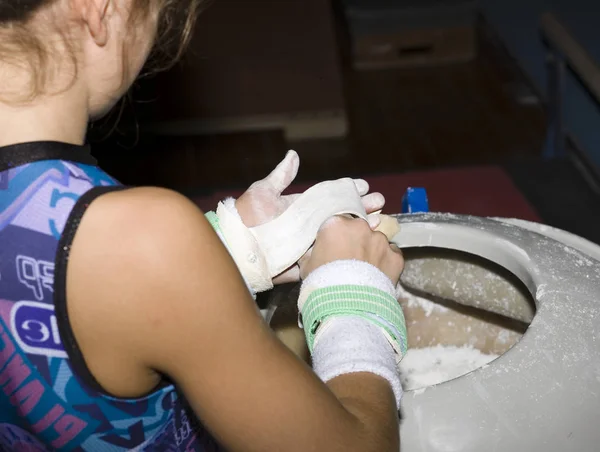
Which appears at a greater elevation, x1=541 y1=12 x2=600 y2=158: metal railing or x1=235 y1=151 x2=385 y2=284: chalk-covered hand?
x1=235 y1=151 x2=385 y2=284: chalk-covered hand

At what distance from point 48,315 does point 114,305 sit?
0.06 meters

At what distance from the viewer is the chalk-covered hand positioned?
77 cm

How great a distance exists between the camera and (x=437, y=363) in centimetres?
110

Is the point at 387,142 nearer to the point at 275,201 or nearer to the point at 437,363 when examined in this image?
the point at 437,363

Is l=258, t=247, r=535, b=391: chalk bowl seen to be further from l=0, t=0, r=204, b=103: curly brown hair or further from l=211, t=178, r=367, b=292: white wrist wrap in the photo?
l=0, t=0, r=204, b=103: curly brown hair

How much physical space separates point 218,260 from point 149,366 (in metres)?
0.10

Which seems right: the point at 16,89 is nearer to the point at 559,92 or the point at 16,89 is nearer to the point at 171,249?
the point at 171,249

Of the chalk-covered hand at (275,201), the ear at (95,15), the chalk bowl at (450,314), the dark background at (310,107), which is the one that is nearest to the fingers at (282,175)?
the chalk-covered hand at (275,201)

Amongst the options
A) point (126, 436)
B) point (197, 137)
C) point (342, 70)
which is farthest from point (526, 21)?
point (126, 436)

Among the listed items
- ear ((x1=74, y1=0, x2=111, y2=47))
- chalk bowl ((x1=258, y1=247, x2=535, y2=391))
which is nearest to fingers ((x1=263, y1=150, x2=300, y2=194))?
chalk bowl ((x1=258, y1=247, x2=535, y2=391))

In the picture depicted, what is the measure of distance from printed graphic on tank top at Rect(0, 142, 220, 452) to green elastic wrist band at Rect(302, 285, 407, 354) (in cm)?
13

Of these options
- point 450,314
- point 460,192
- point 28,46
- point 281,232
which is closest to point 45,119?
point 28,46

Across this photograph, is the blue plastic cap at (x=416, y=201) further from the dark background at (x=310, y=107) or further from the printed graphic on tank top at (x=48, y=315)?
the dark background at (x=310, y=107)

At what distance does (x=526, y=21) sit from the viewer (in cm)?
258
